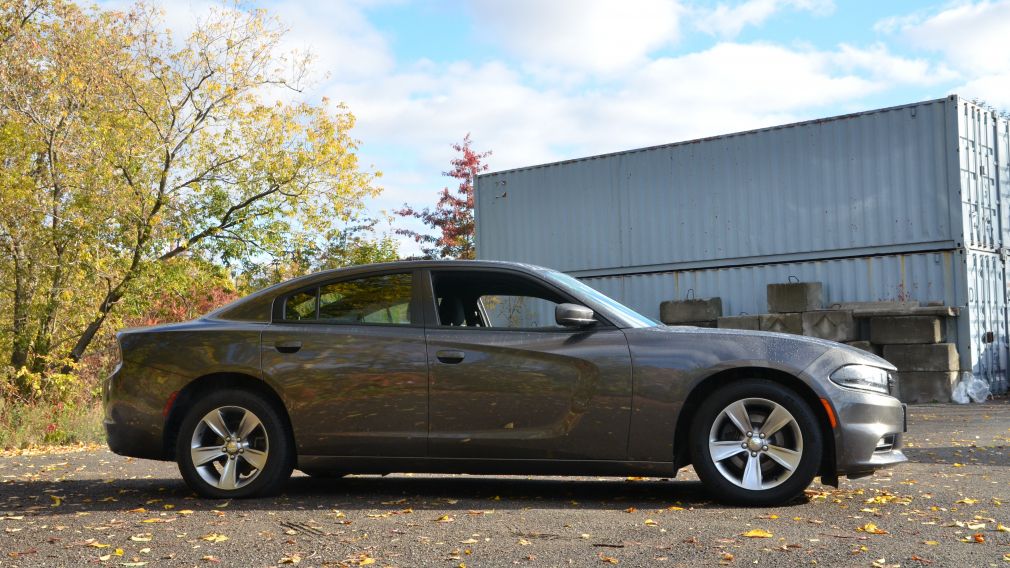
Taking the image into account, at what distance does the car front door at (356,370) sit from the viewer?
6.01 meters

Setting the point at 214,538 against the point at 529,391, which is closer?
the point at 214,538

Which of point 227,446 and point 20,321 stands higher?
point 20,321

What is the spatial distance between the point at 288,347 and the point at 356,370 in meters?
0.48

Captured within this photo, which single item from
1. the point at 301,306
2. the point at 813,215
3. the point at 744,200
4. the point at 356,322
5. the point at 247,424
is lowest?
the point at 247,424

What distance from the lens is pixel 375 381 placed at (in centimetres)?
605

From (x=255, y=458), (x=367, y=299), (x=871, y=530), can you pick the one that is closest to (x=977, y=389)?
(x=871, y=530)

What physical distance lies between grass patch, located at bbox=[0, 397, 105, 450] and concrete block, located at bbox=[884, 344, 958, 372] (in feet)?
37.5

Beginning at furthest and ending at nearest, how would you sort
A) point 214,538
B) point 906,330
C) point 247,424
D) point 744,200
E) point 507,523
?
point 744,200 → point 906,330 → point 247,424 → point 507,523 → point 214,538

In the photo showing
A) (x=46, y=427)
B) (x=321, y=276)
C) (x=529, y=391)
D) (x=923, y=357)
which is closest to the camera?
(x=529, y=391)

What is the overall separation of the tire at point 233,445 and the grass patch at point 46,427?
258 inches

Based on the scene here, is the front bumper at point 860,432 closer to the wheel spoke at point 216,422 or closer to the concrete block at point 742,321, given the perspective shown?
the wheel spoke at point 216,422

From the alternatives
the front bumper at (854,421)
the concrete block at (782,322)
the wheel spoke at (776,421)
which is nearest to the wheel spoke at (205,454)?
the wheel spoke at (776,421)

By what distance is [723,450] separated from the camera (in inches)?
222

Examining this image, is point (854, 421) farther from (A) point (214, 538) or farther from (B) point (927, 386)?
(B) point (927, 386)
